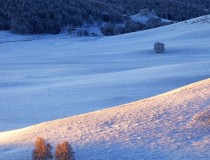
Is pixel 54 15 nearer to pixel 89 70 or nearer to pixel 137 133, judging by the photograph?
pixel 89 70

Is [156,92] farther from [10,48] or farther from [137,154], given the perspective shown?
[10,48]

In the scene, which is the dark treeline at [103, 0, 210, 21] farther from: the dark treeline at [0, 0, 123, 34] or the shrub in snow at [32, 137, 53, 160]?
the shrub in snow at [32, 137, 53, 160]

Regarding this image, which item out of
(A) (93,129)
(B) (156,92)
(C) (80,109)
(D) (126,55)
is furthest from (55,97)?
(D) (126,55)

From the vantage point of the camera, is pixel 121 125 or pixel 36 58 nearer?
pixel 121 125

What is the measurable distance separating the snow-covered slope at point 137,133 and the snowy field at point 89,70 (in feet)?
11.1

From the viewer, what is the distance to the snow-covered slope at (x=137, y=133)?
20.3 feet

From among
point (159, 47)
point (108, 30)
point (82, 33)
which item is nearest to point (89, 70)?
point (159, 47)

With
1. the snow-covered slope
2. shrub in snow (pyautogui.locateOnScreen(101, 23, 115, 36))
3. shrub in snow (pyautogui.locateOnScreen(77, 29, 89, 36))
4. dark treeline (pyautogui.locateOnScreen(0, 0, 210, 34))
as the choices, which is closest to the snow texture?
the snow-covered slope

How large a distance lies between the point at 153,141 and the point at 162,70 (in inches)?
407

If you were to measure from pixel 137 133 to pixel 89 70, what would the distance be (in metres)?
12.1

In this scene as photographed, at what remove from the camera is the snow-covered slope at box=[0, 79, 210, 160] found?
6.20 metres

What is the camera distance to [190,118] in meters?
7.30

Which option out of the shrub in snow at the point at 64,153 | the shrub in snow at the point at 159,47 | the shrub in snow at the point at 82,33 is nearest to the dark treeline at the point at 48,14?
the shrub in snow at the point at 82,33

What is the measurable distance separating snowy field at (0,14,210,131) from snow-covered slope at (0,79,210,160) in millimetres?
3384
